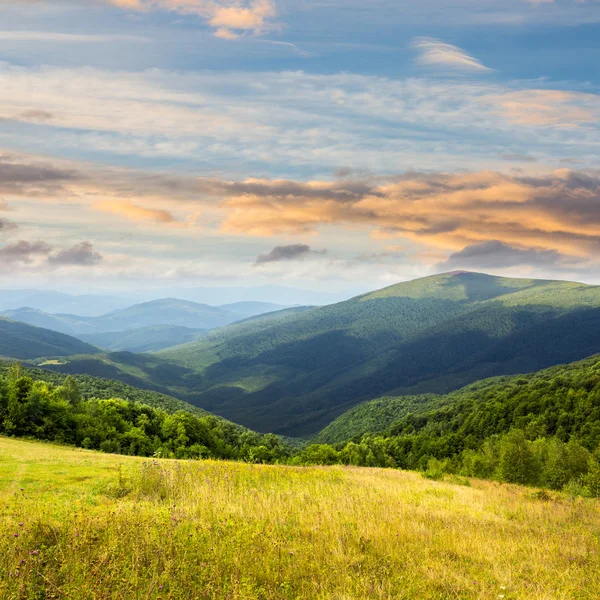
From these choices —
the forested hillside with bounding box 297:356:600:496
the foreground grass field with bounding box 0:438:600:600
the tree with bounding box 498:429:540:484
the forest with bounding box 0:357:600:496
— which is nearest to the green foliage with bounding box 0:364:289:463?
the forest with bounding box 0:357:600:496

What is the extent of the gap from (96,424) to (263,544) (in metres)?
46.1

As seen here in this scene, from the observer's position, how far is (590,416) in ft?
350

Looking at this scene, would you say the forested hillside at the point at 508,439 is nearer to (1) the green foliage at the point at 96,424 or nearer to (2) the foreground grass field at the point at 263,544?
(1) the green foliage at the point at 96,424

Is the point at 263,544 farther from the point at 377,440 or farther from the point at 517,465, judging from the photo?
the point at 377,440

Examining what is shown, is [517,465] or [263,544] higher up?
[263,544]

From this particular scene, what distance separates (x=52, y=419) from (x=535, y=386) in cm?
15177

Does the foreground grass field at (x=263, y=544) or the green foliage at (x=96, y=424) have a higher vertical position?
the foreground grass field at (x=263, y=544)

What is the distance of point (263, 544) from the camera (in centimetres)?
952

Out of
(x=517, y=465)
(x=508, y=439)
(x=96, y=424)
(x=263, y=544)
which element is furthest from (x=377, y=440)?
(x=263, y=544)

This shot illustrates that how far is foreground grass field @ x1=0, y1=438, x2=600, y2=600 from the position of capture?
7.73m

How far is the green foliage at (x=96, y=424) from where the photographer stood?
40031 mm

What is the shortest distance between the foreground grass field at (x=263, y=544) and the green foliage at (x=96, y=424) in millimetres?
11297

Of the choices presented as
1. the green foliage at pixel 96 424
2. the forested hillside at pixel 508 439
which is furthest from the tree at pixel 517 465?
the green foliage at pixel 96 424

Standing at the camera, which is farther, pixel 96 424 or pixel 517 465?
pixel 96 424
